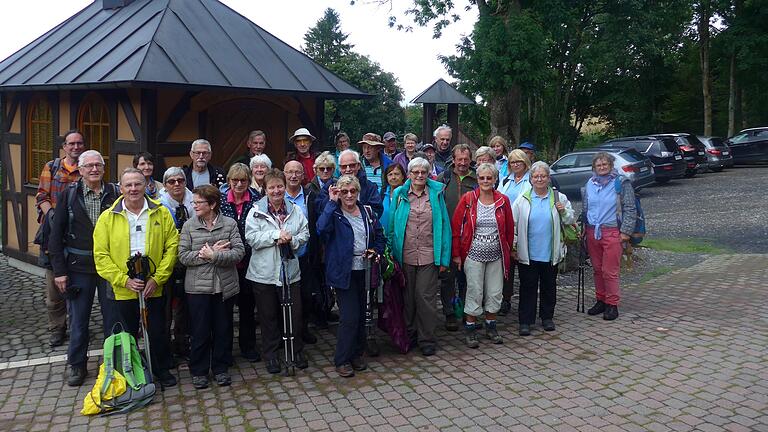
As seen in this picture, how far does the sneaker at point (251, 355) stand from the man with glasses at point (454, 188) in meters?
1.90

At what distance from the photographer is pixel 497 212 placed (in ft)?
20.4

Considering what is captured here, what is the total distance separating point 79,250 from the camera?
214 inches

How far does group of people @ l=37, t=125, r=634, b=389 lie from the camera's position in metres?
5.25

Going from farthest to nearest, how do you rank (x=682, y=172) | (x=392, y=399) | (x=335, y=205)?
(x=682, y=172) < (x=335, y=205) < (x=392, y=399)

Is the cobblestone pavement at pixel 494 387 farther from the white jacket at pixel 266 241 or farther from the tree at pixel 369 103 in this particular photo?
the tree at pixel 369 103

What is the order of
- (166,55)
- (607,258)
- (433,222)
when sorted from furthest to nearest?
(166,55) → (607,258) → (433,222)

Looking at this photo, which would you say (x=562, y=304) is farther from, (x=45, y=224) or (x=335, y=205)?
(x=45, y=224)

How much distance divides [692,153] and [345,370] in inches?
787

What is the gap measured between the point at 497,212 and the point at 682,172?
1683 cm

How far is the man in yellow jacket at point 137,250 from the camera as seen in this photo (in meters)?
5.05

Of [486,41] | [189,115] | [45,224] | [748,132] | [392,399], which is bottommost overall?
[392,399]

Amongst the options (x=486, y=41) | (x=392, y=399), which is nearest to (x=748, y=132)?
(x=486, y=41)

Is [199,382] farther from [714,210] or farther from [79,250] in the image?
[714,210]

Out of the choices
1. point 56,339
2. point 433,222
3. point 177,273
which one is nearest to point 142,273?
point 177,273
